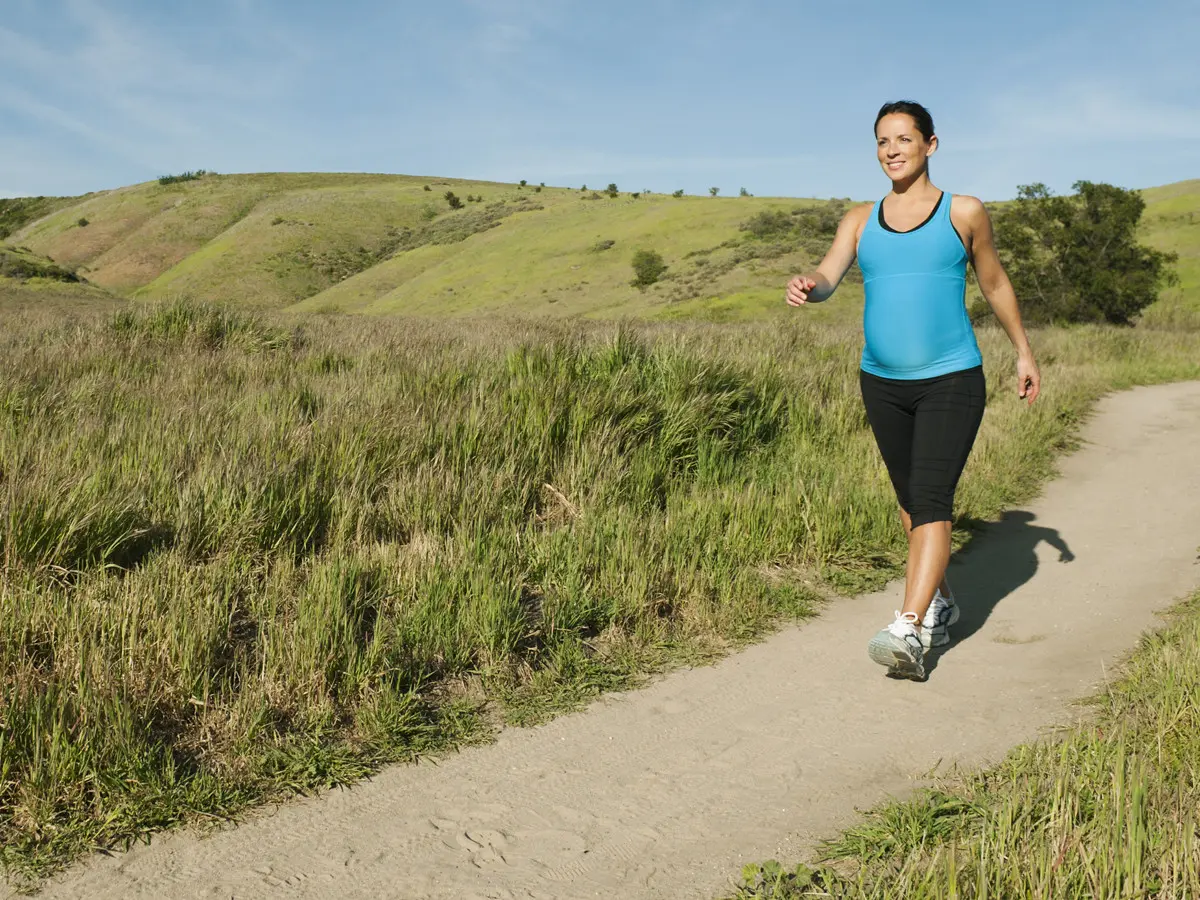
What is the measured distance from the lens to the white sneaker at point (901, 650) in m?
3.98

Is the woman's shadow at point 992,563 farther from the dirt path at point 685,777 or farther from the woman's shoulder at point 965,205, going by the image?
the woman's shoulder at point 965,205

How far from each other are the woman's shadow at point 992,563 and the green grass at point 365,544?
1.11ft

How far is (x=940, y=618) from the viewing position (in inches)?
177

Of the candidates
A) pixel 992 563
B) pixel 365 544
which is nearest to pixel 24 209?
pixel 365 544

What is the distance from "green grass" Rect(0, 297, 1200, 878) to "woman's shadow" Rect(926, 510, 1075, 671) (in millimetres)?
339

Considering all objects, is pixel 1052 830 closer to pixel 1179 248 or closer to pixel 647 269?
pixel 1179 248

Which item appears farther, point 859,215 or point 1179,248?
point 1179,248

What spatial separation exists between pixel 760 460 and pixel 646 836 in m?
4.97

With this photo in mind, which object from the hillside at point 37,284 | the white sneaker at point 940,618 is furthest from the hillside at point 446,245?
the white sneaker at point 940,618

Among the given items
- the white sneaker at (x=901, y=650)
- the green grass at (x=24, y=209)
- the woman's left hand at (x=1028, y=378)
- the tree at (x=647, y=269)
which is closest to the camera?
the white sneaker at (x=901, y=650)

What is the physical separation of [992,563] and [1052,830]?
381 centimetres

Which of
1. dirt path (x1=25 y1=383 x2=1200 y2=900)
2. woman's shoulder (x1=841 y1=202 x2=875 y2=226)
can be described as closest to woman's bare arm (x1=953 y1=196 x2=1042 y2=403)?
woman's shoulder (x1=841 y1=202 x2=875 y2=226)

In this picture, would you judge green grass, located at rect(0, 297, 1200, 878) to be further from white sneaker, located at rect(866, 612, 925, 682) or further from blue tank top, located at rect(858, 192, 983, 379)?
blue tank top, located at rect(858, 192, 983, 379)

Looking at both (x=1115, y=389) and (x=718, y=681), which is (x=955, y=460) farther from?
(x=1115, y=389)
